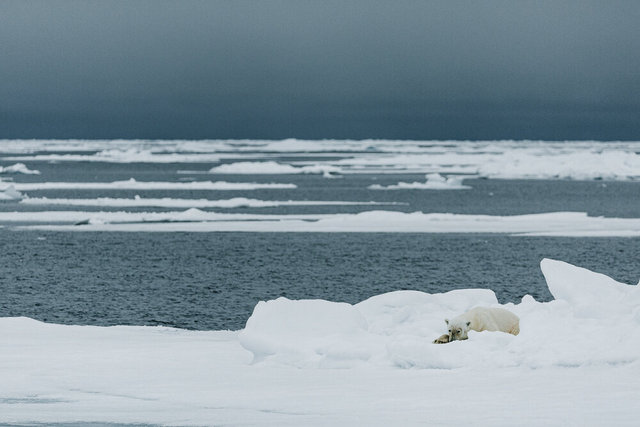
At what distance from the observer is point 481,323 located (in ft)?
35.1

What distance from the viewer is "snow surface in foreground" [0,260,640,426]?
8.04m

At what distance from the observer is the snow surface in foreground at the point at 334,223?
3033 cm

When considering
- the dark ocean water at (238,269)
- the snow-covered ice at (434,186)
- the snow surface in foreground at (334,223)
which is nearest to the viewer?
the dark ocean water at (238,269)

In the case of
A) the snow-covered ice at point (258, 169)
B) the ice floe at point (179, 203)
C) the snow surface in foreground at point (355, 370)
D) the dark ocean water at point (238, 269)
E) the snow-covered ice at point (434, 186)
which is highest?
the snow-covered ice at point (258, 169)

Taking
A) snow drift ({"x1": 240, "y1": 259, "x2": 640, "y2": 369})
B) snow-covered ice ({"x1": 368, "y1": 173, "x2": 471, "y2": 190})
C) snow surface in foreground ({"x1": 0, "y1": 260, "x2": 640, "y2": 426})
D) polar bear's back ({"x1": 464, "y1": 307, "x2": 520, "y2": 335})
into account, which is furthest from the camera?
snow-covered ice ({"x1": 368, "y1": 173, "x2": 471, "y2": 190})

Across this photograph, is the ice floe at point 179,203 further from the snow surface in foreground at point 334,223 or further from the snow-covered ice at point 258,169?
the snow-covered ice at point 258,169

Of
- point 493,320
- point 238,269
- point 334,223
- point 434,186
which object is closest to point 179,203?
point 334,223

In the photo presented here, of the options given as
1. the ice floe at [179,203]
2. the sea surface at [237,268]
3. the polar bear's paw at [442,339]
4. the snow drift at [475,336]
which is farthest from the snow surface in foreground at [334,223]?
the polar bear's paw at [442,339]

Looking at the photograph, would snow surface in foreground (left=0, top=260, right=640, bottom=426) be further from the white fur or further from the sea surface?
the sea surface

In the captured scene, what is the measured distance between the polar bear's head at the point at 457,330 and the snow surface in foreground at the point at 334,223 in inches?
755

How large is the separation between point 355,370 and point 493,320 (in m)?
1.80

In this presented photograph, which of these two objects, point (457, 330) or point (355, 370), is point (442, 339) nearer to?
point (457, 330)

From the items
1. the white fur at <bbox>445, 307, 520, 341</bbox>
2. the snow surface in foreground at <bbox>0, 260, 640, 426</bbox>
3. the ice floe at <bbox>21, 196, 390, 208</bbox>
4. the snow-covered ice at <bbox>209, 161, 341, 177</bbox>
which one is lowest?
the snow surface in foreground at <bbox>0, 260, 640, 426</bbox>

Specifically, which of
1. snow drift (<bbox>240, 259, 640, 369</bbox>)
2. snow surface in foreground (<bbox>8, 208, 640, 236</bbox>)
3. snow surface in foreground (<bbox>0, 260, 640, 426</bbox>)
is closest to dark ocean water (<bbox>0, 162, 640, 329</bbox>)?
snow surface in foreground (<bbox>8, 208, 640, 236</bbox>)
